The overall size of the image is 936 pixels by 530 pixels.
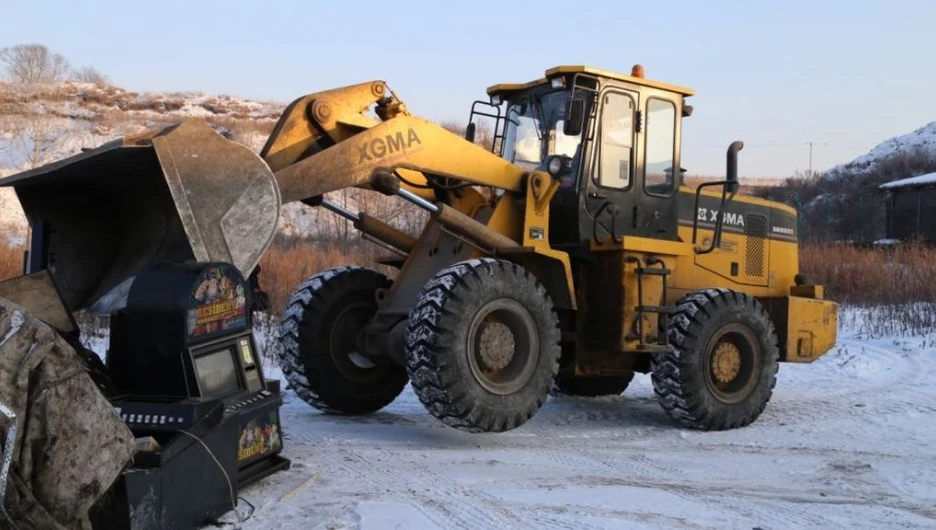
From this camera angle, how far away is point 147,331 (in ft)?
16.1

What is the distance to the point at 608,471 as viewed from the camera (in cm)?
607

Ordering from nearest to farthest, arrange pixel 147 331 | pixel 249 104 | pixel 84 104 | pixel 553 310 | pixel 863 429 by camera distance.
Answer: pixel 147 331 < pixel 553 310 < pixel 863 429 < pixel 84 104 < pixel 249 104

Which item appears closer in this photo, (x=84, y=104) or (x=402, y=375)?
(x=402, y=375)

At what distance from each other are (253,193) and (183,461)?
1.73 meters

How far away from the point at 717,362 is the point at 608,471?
2286 millimetres

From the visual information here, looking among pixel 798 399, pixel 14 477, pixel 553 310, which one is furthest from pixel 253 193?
pixel 798 399

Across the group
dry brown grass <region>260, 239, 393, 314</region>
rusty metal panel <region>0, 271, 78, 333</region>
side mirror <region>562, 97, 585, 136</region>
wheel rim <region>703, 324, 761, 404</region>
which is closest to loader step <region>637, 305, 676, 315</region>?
wheel rim <region>703, 324, 761, 404</region>

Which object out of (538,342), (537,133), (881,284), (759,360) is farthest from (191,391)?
(881,284)

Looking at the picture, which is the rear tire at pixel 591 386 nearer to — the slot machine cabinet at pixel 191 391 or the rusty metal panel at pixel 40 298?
the slot machine cabinet at pixel 191 391

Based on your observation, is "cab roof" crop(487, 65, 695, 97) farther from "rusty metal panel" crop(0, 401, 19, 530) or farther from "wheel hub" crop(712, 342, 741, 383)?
"rusty metal panel" crop(0, 401, 19, 530)

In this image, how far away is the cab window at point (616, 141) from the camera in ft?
25.7

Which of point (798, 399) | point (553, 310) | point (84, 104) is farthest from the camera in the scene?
point (84, 104)

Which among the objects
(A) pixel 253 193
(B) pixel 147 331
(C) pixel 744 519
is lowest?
(C) pixel 744 519

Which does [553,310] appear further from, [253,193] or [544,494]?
[253,193]
